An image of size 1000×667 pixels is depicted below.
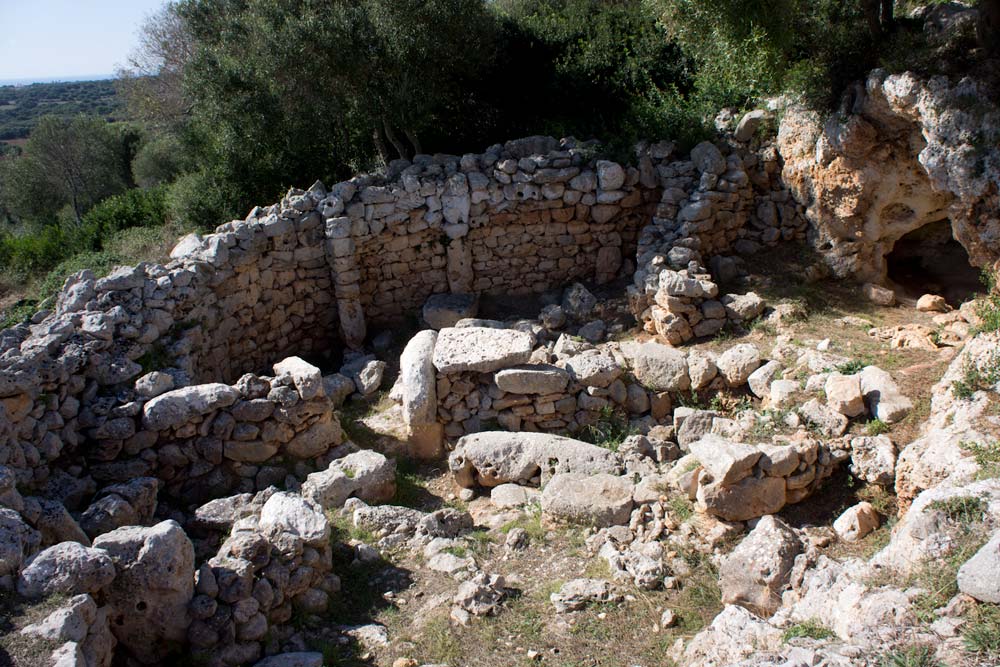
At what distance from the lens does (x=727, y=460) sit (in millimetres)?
A: 6445

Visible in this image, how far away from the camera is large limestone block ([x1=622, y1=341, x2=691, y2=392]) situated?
8547 mm

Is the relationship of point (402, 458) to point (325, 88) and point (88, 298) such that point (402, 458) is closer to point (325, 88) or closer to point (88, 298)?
point (88, 298)

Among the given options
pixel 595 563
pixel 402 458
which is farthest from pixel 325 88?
pixel 595 563

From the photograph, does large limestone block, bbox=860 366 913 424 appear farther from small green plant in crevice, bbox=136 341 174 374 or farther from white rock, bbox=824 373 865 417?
small green plant in crevice, bbox=136 341 174 374

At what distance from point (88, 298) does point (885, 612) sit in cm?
807

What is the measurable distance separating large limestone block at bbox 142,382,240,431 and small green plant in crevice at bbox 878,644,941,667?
236 inches

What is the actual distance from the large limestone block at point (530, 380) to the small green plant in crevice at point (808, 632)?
406 cm

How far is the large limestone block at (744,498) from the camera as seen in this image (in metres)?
6.45

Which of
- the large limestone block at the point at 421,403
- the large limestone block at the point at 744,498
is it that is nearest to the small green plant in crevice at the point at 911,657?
the large limestone block at the point at 744,498

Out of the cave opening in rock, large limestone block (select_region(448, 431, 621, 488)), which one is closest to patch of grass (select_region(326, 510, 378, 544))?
large limestone block (select_region(448, 431, 621, 488))

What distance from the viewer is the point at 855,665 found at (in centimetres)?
391

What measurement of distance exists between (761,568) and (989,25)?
6068 mm

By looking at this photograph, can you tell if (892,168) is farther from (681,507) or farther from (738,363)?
(681,507)

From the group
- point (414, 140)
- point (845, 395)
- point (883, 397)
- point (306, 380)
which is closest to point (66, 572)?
point (306, 380)
